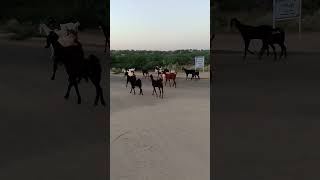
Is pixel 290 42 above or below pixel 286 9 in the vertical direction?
below

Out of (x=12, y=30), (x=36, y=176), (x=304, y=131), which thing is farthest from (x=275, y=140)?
(x=12, y=30)

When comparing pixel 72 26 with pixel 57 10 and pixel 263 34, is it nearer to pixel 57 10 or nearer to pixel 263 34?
pixel 57 10

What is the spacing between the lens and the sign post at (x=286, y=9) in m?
3.40

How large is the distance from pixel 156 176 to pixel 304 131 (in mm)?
1365

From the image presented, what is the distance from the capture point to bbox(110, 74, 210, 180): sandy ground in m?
3.76

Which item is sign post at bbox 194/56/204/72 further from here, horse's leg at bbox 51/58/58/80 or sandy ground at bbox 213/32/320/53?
horse's leg at bbox 51/58/58/80

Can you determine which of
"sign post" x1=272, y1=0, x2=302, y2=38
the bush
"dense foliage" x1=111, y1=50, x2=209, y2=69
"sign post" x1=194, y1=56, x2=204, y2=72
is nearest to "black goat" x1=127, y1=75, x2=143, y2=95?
"dense foliage" x1=111, y1=50, x2=209, y2=69

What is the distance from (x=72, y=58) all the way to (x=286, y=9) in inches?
71.5

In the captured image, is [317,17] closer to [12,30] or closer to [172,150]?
[172,150]

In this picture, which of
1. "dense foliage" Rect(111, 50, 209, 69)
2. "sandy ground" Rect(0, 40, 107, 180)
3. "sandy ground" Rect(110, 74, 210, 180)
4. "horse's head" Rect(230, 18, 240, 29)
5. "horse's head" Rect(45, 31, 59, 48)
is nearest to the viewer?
"sandy ground" Rect(0, 40, 107, 180)

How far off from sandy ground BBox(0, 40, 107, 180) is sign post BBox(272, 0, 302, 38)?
1491 millimetres

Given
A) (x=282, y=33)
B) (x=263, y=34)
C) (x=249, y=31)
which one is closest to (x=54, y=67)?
(x=249, y=31)

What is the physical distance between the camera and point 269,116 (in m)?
3.39

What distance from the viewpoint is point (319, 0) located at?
337 cm
